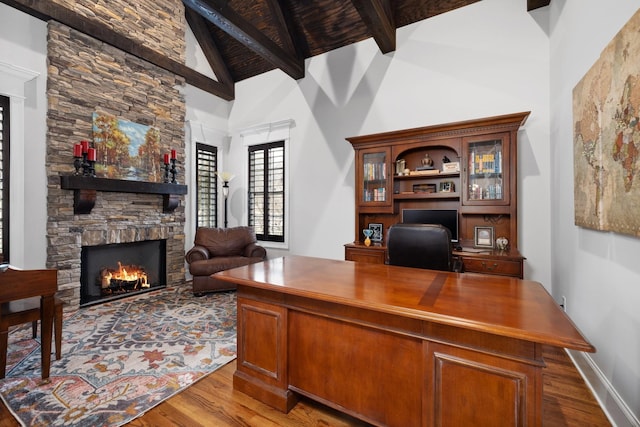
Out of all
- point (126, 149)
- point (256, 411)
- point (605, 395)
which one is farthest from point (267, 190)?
point (605, 395)

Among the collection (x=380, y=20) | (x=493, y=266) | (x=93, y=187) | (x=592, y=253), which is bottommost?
(x=493, y=266)

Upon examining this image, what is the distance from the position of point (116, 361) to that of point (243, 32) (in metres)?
3.60

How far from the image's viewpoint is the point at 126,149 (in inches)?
155

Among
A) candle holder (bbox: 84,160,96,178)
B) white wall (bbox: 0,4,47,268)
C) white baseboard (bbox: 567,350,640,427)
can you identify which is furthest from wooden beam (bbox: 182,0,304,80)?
white baseboard (bbox: 567,350,640,427)

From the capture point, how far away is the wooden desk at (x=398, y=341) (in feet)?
3.55

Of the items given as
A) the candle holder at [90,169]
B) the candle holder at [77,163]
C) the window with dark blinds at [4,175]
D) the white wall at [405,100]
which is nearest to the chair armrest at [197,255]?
the white wall at [405,100]

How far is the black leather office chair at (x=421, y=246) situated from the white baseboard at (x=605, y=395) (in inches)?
42.4

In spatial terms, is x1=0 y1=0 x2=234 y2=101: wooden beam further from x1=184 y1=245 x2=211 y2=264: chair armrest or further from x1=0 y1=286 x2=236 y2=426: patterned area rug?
x1=0 y1=286 x2=236 y2=426: patterned area rug

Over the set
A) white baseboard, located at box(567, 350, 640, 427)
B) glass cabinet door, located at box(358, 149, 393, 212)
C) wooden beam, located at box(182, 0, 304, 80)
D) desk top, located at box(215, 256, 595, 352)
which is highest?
wooden beam, located at box(182, 0, 304, 80)

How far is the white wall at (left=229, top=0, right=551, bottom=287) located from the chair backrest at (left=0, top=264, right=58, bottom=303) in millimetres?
3219

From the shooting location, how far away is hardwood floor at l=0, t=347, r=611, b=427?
1.62 meters

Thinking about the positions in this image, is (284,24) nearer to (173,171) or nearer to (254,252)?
(173,171)

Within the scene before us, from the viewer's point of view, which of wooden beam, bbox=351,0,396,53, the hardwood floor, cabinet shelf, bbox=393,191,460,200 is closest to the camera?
the hardwood floor

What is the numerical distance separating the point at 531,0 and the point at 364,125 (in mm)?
2223
